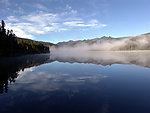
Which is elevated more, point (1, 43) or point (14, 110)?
A: point (1, 43)

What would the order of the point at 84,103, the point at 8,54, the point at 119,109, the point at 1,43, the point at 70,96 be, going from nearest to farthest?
1. the point at 119,109
2. the point at 84,103
3. the point at 70,96
4. the point at 1,43
5. the point at 8,54

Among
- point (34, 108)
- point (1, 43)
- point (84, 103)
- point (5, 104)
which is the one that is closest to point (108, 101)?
point (84, 103)

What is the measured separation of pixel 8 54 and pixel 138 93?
359ft

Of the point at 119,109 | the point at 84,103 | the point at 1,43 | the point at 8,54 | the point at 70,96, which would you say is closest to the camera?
the point at 119,109

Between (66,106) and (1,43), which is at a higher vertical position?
(1,43)

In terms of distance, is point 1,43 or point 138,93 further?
point 1,43

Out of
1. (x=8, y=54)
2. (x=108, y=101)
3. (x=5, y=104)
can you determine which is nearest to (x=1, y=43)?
(x=8, y=54)

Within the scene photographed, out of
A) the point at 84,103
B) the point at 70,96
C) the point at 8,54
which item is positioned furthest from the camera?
the point at 8,54

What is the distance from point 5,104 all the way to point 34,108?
11.6ft

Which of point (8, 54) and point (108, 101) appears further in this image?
point (8, 54)

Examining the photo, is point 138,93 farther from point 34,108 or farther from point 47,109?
point 34,108

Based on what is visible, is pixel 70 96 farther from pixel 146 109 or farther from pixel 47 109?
pixel 146 109

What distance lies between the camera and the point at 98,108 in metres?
10.8

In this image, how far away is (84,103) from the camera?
1176 centimetres
